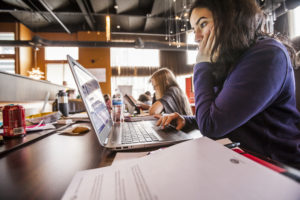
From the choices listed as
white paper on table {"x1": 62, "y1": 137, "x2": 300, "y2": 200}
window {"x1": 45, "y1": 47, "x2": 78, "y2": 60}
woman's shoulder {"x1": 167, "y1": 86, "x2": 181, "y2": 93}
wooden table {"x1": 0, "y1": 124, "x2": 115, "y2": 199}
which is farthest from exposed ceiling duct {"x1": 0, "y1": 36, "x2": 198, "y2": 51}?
white paper on table {"x1": 62, "y1": 137, "x2": 300, "y2": 200}

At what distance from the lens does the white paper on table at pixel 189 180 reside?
199 millimetres

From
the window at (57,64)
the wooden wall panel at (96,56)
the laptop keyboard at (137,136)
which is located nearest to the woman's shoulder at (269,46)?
the laptop keyboard at (137,136)

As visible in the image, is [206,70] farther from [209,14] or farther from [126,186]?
[126,186]

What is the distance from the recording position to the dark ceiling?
4.29 metres

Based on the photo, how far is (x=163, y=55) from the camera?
277 inches

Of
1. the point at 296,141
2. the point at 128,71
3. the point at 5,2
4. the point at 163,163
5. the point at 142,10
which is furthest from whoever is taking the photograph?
the point at 128,71

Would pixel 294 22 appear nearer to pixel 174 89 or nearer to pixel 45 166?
pixel 174 89

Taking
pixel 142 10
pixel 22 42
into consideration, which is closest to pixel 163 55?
pixel 142 10

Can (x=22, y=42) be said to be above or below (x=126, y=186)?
above

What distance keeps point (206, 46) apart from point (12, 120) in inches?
39.9

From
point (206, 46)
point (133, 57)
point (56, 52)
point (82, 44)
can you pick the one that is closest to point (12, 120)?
point (206, 46)

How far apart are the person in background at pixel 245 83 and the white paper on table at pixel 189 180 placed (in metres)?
0.30

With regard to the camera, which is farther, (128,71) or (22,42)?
(128,71)

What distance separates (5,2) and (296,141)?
7.23m
